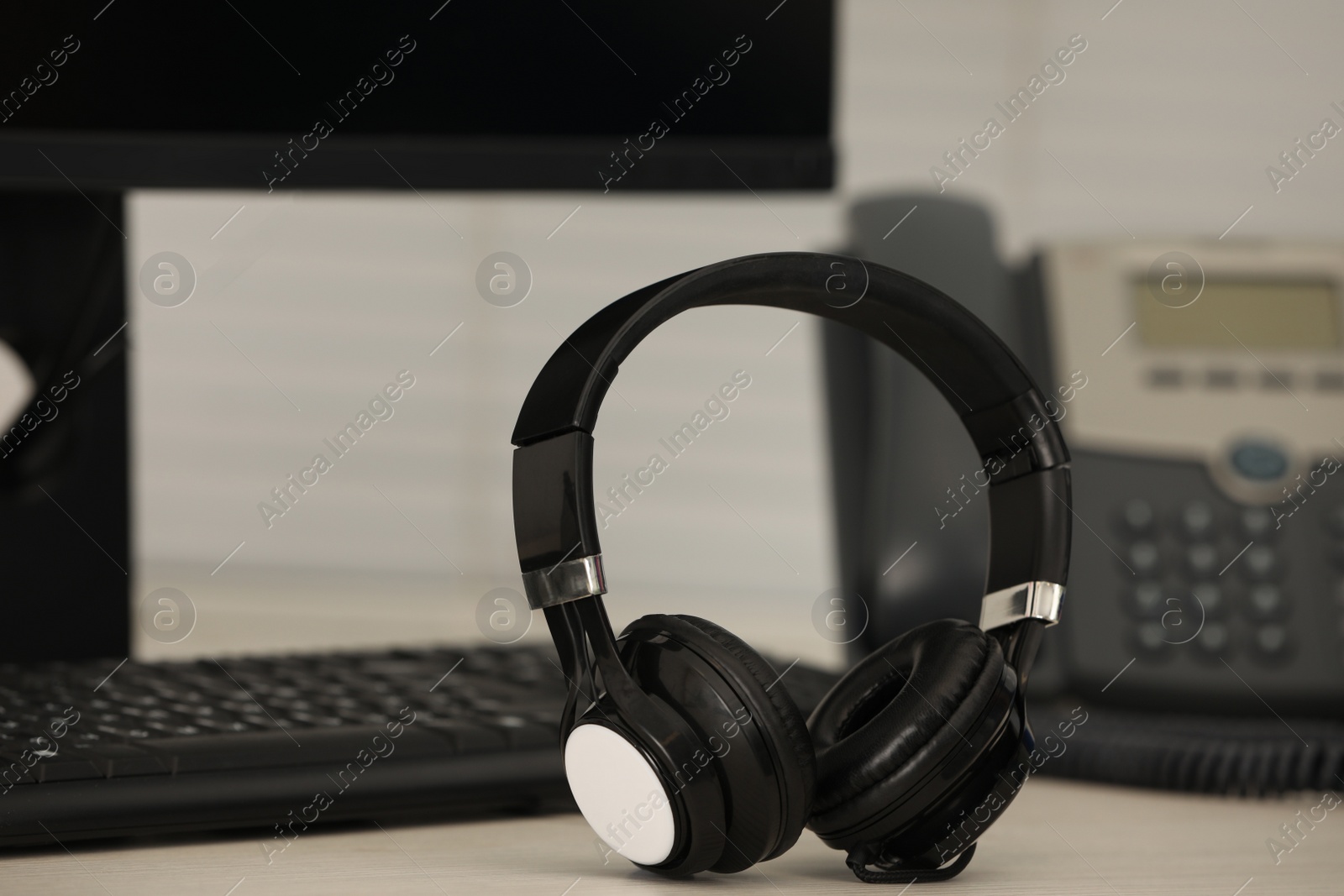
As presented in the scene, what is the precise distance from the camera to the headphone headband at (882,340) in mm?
312

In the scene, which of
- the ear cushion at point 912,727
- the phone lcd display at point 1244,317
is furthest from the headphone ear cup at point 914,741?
the phone lcd display at point 1244,317

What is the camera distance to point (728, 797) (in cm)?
31

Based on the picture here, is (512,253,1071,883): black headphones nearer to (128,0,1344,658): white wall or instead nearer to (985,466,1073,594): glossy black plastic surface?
(985,466,1073,594): glossy black plastic surface

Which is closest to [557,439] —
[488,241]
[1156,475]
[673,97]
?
[673,97]

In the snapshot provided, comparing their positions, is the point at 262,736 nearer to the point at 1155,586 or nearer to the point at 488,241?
the point at 1155,586

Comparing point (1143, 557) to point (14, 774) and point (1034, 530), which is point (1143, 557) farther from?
point (14, 774)

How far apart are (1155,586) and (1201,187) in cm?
72

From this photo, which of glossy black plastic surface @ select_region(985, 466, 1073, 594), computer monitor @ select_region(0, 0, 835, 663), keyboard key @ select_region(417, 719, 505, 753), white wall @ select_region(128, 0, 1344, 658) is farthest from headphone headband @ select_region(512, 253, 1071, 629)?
white wall @ select_region(128, 0, 1344, 658)

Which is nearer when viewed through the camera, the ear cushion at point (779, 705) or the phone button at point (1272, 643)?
the ear cushion at point (779, 705)

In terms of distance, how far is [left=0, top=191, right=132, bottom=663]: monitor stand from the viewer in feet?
2.18

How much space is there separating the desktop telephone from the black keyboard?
0.69 ft

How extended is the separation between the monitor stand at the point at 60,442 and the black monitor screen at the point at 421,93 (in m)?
0.12

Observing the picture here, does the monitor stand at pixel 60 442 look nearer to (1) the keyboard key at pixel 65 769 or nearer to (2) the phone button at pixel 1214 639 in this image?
(1) the keyboard key at pixel 65 769

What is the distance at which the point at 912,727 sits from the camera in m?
0.33
